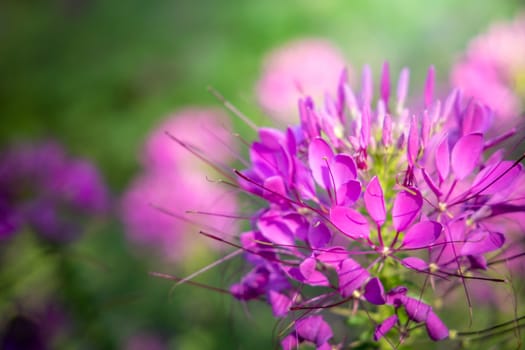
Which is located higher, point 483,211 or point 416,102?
point 483,211

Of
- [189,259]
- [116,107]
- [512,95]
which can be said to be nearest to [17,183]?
[189,259]

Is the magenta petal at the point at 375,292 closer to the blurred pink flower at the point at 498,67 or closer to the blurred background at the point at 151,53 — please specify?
the blurred pink flower at the point at 498,67

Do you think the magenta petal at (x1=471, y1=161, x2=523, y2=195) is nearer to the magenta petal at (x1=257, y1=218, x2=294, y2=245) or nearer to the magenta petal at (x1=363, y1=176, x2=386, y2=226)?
the magenta petal at (x1=363, y1=176, x2=386, y2=226)

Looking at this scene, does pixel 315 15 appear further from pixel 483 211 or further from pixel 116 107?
pixel 483 211

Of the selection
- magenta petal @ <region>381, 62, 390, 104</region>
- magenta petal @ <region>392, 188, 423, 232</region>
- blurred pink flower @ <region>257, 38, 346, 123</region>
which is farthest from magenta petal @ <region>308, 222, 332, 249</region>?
blurred pink flower @ <region>257, 38, 346, 123</region>

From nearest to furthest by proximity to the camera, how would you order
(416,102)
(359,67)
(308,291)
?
(308,291) < (416,102) < (359,67)

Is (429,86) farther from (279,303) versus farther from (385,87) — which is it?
(279,303)
